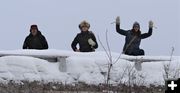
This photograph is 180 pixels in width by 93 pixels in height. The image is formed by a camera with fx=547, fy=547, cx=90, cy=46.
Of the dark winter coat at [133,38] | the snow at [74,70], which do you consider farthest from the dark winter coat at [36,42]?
the dark winter coat at [133,38]

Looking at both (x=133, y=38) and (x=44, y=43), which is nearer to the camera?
(x=133, y=38)

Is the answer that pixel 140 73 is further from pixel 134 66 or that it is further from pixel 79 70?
pixel 79 70

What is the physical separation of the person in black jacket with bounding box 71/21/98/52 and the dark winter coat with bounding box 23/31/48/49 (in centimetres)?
59

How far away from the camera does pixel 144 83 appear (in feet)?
29.3

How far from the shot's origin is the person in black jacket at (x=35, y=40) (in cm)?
1085

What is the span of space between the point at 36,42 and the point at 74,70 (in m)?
1.77

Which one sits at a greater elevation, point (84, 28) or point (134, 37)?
point (84, 28)

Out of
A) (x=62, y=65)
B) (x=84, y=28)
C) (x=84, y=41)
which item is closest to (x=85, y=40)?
(x=84, y=41)

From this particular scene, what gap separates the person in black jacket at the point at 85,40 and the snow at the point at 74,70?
3.59 ft

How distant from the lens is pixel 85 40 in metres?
10.8

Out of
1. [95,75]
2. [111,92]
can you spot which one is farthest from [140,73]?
[111,92]

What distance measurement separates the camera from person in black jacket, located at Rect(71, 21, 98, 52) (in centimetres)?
1080

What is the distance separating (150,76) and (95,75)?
1.02 meters

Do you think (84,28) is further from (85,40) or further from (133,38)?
(133,38)
